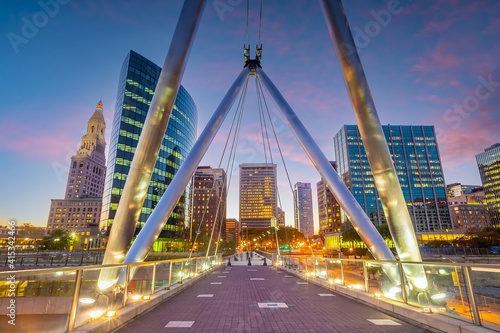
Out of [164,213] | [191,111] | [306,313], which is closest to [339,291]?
[306,313]

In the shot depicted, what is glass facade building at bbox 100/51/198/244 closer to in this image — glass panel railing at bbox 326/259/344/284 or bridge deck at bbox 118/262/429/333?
glass panel railing at bbox 326/259/344/284

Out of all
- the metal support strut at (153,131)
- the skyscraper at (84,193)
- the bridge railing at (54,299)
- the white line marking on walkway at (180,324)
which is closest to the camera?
the bridge railing at (54,299)

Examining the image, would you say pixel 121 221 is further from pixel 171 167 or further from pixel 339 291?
pixel 171 167

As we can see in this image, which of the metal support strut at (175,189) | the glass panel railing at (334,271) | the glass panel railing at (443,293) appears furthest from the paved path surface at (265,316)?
the metal support strut at (175,189)

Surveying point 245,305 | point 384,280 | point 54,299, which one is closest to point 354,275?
point 384,280

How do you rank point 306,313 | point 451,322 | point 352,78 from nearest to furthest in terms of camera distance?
point 451,322, point 306,313, point 352,78

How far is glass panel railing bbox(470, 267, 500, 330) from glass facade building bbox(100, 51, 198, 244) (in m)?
60.7

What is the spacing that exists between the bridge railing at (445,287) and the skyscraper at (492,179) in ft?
608

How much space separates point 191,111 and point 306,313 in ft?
279

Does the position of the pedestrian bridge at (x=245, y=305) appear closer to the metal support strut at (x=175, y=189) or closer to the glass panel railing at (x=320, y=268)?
the metal support strut at (x=175, y=189)

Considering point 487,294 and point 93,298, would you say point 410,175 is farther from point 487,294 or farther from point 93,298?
point 93,298

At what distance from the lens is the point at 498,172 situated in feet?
529

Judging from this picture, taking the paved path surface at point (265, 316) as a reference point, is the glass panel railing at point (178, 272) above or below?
above

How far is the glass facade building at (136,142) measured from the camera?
195 feet
